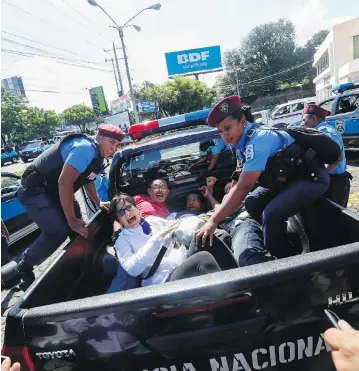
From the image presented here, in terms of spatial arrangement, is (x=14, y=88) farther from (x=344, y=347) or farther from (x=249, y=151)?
(x=344, y=347)

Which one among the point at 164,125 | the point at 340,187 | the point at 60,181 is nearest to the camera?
the point at 60,181

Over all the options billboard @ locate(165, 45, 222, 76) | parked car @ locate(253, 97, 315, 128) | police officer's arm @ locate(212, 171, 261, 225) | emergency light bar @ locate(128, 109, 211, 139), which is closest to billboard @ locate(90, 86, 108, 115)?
billboard @ locate(165, 45, 222, 76)

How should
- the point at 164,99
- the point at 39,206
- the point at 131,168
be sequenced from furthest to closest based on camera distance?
the point at 164,99 → the point at 131,168 → the point at 39,206

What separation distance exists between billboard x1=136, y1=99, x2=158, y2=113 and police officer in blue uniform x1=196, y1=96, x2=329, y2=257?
2684cm

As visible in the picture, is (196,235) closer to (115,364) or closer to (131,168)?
(115,364)

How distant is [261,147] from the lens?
2055 mm

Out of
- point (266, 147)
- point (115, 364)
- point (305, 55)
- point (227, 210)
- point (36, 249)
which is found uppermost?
point (305, 55)

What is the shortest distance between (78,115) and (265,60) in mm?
53278

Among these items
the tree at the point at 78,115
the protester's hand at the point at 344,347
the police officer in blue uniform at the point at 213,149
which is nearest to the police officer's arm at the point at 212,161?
the police officer in blue uniform at the point at 213,149

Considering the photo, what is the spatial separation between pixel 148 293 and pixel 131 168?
8.54 ft

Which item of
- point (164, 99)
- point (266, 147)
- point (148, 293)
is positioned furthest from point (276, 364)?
point (164, 99)

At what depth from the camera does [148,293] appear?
118 cm

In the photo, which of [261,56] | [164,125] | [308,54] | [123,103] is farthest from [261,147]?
[308,54]

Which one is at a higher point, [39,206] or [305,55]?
[305,55]
